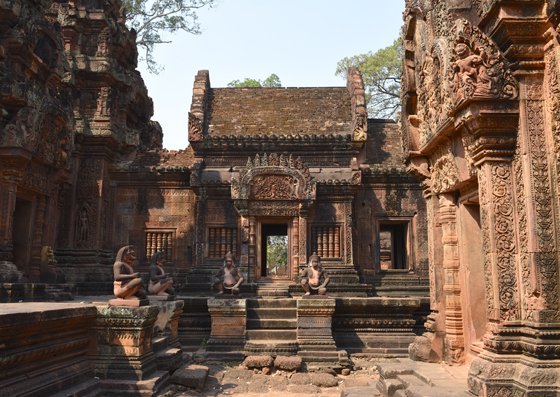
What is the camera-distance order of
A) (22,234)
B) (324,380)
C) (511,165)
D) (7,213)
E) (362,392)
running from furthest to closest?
(22,234), (7,213), (324,380), (362,392), (511,165)

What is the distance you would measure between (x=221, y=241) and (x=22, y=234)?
18.3 ft

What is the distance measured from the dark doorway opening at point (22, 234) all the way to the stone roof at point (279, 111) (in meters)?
6.47

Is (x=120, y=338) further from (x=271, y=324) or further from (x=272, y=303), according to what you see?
(x=272, y=303)

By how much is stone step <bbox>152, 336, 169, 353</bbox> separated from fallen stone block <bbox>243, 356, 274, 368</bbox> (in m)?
1.82

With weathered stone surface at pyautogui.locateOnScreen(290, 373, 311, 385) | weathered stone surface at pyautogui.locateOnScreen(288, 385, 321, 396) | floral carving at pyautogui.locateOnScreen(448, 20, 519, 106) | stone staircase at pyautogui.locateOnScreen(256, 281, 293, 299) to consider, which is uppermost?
floral carving at pyautogui.locateOnScreen(448, 20, 519, 106)

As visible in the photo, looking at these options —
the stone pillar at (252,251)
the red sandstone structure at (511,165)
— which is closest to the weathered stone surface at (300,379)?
the red sandstone structure at (511,165)

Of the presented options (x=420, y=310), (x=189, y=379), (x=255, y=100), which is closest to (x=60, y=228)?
(x=255, y=100)

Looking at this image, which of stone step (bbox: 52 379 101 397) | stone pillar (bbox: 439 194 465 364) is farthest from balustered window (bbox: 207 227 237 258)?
stone pillar (bbox: 439 194 465 364)

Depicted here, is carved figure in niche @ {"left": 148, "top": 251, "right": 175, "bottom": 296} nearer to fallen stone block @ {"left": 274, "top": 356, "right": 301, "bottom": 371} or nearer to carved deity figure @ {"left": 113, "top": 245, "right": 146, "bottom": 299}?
carved deity figure @ {"left": 113, "top": 245, "right": 146, "bottom": 299}

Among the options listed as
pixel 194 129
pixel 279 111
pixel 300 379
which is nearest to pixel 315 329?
pixel 300 379

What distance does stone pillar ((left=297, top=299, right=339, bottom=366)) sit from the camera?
9431 mm

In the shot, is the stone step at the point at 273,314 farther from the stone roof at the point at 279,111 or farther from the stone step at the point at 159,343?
the stone roof at the point at 279,111

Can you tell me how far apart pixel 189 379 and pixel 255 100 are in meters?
11.6

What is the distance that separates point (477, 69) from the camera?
4719 mm
